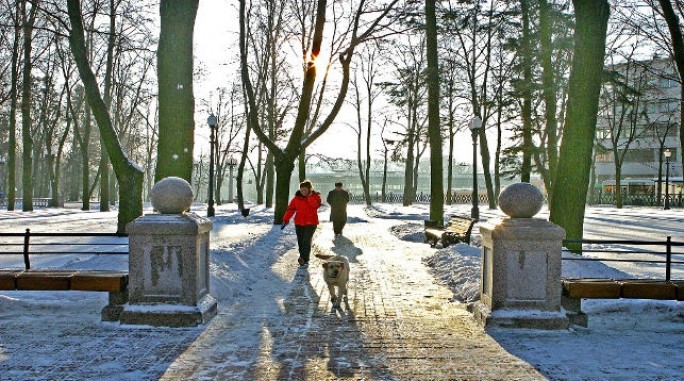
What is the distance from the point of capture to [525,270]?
647 centimetres

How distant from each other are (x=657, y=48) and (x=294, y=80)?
1881cm

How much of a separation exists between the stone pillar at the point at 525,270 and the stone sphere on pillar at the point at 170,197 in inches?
137

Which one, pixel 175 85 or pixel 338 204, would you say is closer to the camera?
pixel 175 85

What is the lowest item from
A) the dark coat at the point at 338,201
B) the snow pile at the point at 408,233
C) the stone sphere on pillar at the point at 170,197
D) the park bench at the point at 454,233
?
the snow pile at the point at 408,233

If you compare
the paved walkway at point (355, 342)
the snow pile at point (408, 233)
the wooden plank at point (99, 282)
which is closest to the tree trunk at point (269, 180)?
the snow pile at point (408, 233)

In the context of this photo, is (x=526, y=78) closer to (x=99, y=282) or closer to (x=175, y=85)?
(x=175, y=85)

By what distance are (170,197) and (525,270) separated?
13.2 ft

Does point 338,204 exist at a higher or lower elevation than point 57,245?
higher

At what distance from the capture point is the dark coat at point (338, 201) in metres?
18.0

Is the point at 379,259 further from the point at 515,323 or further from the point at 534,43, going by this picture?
the point at 534,43

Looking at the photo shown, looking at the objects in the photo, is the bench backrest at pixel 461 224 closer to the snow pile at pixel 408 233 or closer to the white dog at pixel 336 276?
the snow pile at pixel 408 233

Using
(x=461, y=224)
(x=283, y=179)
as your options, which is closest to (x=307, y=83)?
(x=283, y=179)

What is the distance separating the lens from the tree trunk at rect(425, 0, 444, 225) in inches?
713

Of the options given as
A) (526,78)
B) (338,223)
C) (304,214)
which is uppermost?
(526,78)
